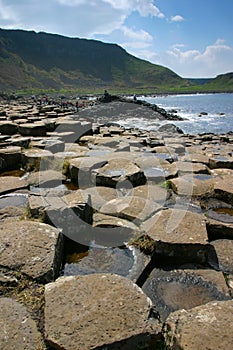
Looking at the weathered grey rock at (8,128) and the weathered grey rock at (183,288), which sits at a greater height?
the weathered grey rock at (8,128)

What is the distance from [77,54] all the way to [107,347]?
198 m

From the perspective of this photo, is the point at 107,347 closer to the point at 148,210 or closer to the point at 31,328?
the point at 31,328

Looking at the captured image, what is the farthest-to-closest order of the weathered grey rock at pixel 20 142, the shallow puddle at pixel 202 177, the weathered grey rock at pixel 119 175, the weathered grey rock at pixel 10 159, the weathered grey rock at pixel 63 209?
the weathered grey rock at pixel 20 142, the weathered grey rock at pixel 10 159, the shallow puddle at pixel 202 177, the weathered grey rock at pixel 119 175, the weathered grey rock at pixel 63 209

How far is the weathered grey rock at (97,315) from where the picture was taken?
156 cm

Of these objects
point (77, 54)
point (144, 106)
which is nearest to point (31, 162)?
point (144, 106)

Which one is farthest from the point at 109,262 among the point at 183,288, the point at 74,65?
the point at 74,65

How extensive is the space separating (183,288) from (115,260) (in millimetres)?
585

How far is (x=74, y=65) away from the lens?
170 meters

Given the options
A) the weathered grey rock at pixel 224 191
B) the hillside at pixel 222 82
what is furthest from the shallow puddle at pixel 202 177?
the hillside at pixel 222 82

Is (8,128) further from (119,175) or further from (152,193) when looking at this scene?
(152,193)

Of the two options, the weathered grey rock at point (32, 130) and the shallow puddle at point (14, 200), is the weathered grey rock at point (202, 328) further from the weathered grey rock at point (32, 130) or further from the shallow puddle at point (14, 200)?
the weathered grey rock at point (32, 130)

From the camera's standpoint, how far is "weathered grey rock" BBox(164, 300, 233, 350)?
1.49 meters

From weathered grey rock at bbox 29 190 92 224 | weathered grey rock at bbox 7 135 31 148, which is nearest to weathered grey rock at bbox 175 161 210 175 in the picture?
weathered grey rock at bbox 29 190 92 224

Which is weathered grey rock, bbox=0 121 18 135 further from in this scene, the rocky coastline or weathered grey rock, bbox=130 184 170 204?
weathered grey rock, bbox=130 184 170 204
